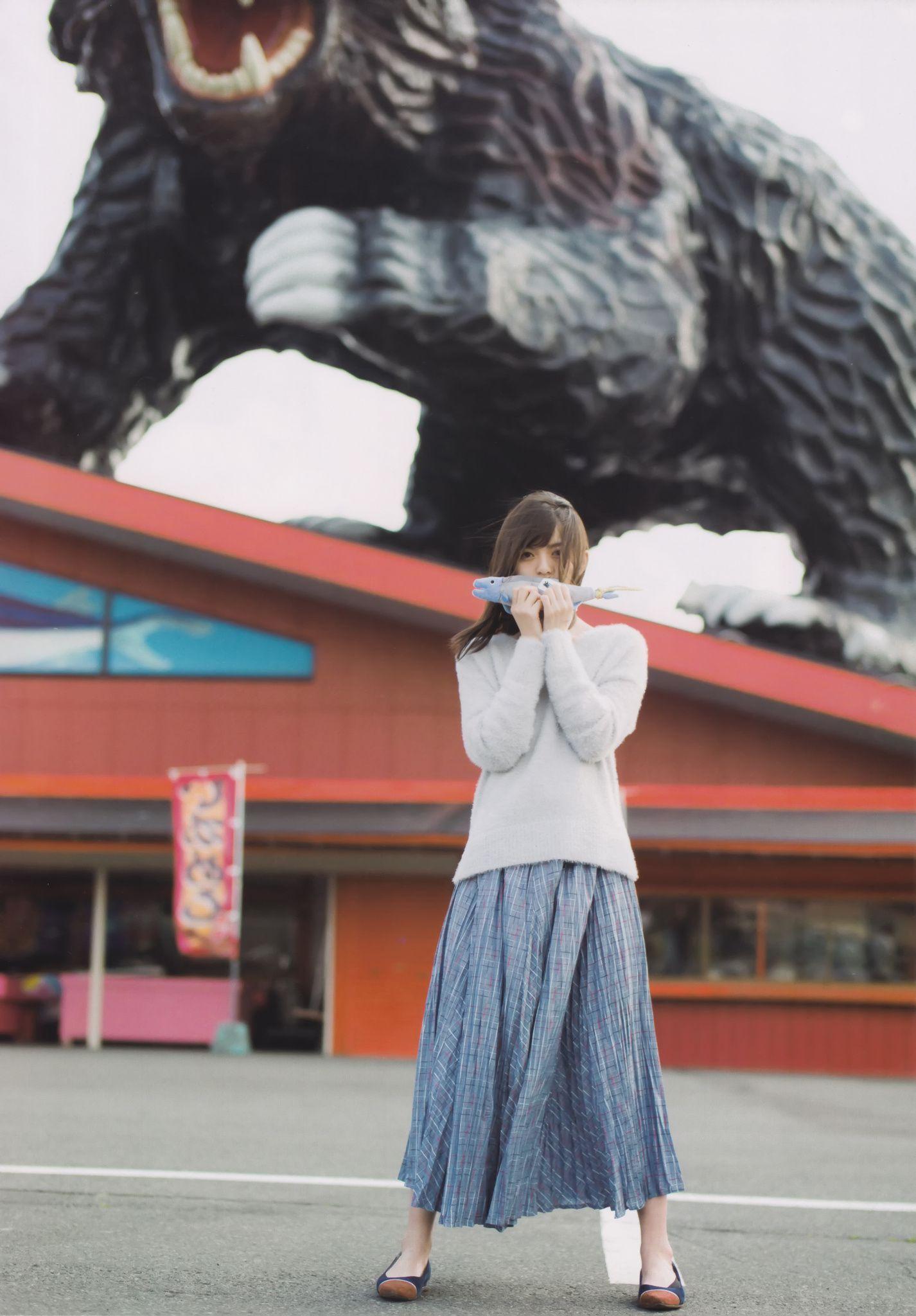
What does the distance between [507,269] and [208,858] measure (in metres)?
6.17

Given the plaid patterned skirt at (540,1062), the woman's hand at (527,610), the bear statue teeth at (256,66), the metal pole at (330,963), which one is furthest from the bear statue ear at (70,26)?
the plaid patterned skirt at (540,1062)

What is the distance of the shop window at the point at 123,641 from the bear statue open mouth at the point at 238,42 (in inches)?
188

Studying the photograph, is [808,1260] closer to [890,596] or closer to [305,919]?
[305,919]

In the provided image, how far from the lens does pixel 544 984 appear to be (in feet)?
8.45

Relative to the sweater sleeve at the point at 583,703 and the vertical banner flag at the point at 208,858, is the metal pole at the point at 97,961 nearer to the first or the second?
the vertical banner flag at the point at 208,858

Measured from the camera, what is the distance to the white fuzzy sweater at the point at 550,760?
2621mm

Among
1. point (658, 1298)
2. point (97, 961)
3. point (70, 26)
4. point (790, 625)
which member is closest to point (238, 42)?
point (70, 26)

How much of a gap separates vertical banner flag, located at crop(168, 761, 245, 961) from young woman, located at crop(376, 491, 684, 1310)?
A: 8.20 metres

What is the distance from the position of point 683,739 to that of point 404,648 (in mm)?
2348

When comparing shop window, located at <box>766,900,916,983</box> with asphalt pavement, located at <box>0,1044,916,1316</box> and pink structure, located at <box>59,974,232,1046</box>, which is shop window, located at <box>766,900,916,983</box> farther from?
asphalt pavement, located at <box>0,1044,916,1316</box>

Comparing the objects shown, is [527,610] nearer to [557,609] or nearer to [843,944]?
[557,609]

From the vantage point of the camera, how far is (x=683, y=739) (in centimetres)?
1229

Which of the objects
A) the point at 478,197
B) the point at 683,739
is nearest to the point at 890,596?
the point at 683,739

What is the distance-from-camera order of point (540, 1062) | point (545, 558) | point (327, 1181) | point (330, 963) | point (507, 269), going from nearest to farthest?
point (540, 1062) < point (545, 558) < point (327, 1181) < point (330, 963) < point (507, 269)
